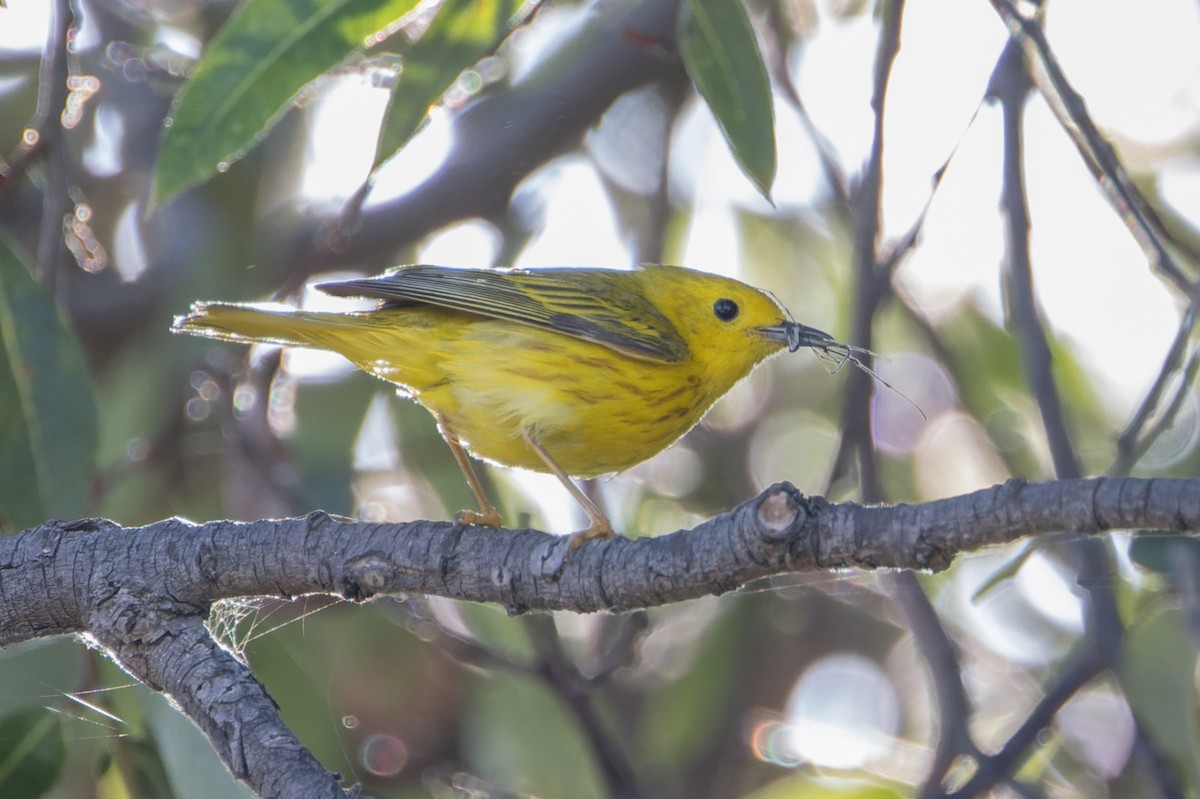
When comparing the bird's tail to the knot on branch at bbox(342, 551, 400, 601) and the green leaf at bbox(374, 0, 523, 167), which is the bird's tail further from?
the knot on branch at bbox(342, 551, 400, 601)

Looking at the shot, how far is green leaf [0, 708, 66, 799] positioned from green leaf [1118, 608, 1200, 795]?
100 inches

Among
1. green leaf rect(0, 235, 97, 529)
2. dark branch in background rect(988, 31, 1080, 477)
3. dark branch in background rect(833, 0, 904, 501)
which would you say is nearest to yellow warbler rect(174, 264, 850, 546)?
dark branch in background rect(833, 0, 904, 501)

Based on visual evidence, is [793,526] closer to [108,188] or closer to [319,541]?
[319,541]

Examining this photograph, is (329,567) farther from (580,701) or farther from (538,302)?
(580,701)

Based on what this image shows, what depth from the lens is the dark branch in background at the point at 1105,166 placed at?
114 inches

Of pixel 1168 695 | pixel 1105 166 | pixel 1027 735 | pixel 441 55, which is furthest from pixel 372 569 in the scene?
pixel 1168 695

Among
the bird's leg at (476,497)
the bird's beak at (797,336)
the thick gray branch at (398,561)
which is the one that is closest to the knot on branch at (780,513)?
the thick gray branch at (398,561)

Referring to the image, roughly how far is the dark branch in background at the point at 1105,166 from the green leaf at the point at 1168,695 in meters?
0.92

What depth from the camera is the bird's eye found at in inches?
149

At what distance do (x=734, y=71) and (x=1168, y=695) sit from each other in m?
1.95

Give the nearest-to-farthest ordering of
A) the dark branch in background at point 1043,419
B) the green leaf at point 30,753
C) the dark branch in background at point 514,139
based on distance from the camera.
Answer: the green leaf at point 30,753 < the dark branch in background at point 1043,419 < the dark branch in background at point 514,139

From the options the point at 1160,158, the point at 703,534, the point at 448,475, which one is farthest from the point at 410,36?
the point at 1160,158

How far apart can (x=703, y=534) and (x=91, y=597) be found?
1.18 meters

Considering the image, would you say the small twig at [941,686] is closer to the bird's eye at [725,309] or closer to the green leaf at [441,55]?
the bird's eye at [725,309]
